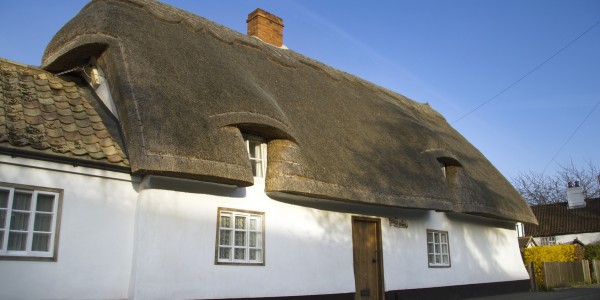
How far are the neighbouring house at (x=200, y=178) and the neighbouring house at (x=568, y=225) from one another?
23861 millimetres

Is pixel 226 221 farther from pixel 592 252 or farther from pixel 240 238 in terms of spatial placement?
pixel 592 252

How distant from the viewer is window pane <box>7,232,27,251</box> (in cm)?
693

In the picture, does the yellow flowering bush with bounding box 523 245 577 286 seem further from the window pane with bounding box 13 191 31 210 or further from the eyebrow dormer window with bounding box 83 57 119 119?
the window pane with bounding box 13 191 31 210

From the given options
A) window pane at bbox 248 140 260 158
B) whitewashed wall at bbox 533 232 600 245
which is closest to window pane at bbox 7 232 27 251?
window pane at bbox 248 140 260 158

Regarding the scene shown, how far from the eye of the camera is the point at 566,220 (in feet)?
114

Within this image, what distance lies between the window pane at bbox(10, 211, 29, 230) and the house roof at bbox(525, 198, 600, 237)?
34637 millimetres

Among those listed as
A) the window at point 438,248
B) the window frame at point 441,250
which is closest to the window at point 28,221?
the window frame at point 441,250

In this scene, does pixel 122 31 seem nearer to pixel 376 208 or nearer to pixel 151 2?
pixel 151 2

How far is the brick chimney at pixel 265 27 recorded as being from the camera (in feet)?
52.8

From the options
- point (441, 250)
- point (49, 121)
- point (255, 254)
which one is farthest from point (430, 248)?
point (49, 121)

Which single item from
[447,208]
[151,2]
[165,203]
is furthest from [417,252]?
[151,2]

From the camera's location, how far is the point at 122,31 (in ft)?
30.4

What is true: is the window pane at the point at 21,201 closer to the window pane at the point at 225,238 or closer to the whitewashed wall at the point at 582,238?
the window pane at the point at 225,238

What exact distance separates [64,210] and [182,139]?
1.99 metres
